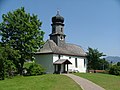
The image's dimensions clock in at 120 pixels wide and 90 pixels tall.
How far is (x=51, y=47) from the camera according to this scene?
44.5 metres

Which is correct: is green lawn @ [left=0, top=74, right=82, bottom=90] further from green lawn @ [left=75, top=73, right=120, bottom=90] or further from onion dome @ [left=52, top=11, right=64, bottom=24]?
onion dome @ [left=52, top=11, right=64, bottom=24]

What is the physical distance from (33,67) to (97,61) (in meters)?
28.6

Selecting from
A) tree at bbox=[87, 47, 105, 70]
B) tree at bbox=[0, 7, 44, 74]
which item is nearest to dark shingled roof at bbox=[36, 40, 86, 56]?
tree at bbox=[0, 7, 44, 74]

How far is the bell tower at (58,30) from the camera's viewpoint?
4778cm

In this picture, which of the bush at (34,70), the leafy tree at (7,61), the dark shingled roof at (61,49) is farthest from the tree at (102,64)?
the leafy tree at (7,61)

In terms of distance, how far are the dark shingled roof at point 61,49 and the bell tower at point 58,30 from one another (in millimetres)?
1143

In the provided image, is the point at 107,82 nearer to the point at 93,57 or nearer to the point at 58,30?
the point at 58,30

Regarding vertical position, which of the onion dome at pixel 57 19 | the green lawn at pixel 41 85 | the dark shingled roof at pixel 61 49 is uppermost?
the onion dome at pixel 57 19

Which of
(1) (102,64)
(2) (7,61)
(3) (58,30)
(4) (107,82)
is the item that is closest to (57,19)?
(3) (58,30)

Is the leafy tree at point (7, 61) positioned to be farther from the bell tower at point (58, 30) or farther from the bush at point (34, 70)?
the bell tower at point (58, 30)

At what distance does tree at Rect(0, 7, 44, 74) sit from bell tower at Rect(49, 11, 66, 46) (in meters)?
7.79

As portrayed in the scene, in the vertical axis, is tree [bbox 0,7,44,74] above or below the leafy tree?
above

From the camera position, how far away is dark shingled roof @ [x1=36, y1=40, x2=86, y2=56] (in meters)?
44.0

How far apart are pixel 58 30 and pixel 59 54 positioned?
20.9ft
